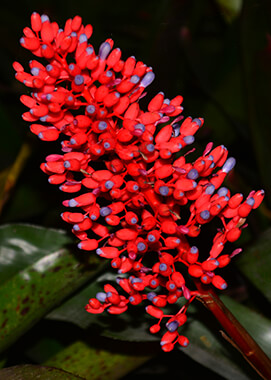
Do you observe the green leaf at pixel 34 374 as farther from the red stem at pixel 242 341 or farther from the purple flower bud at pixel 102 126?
the purple flower bud at pixel 102 126

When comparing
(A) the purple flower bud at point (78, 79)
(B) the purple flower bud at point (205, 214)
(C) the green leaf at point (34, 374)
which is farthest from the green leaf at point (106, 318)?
(A) the purple flower bud at point (78, 79)

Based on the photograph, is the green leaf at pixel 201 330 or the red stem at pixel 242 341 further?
the green leaf at pixel 201 330

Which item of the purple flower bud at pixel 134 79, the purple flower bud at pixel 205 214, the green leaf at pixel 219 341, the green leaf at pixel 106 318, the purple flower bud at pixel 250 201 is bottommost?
the green leaf at pixel 106 318

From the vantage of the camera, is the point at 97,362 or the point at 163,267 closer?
the point at 163,267

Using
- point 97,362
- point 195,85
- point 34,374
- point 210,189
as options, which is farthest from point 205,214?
point 195,85

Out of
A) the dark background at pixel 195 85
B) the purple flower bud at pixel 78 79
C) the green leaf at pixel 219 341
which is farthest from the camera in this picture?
the dark background at pixel 195 85

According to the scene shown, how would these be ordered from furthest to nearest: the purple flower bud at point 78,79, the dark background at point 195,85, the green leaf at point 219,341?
the dark background at point 195,85 < the green leaf at point 219,341 < the purple flower bud at point 78,79

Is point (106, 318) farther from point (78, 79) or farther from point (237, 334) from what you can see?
point (78, 79)
